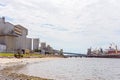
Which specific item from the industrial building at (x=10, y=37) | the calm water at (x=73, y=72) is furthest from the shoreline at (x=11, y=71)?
the industrial building at (x=10, y=37)

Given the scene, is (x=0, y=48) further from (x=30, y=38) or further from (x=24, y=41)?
(x=30, y=38)

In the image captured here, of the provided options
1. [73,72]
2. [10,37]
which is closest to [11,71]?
[73,72]

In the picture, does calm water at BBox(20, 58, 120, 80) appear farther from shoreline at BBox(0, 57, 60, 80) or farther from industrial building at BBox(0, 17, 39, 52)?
industrial building at BBox(0, 17, 39, 52)

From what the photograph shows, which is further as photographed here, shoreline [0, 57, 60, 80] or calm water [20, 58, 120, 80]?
calm water [20, 58, 120, 80]

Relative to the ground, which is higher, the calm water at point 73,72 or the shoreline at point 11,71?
the shoreline at point 11,71

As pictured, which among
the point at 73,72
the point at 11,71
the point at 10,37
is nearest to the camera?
the point at 11,71

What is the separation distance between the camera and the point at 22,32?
561ft

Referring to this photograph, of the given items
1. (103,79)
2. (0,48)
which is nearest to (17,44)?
(0,48)

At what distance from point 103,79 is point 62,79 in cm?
604

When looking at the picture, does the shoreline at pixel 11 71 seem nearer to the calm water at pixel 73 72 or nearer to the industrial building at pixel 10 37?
the calm water at pixel 73 72

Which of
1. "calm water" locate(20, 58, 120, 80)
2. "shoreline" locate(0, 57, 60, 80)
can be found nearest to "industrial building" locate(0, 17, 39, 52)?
"shoreline" locate(0, 57, 60, 80)

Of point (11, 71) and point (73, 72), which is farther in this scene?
point (73, 72)

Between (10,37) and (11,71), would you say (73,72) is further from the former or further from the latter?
(10,37)

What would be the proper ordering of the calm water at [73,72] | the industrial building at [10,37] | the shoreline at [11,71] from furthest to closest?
the industrial building at [10,37] → the calm water at [73,72] → the shoreline at [11,71]
